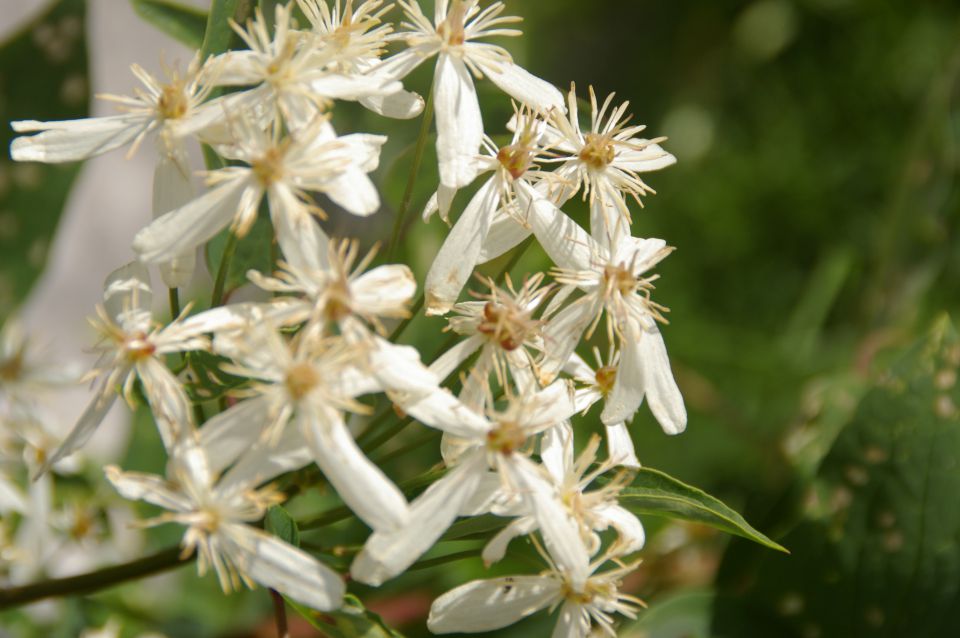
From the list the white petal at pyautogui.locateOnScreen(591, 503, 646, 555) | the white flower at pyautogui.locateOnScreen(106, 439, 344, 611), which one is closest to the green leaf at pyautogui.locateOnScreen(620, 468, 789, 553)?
the white petal at pyautogui.locateOnScreen(591, 503, 646, 555)

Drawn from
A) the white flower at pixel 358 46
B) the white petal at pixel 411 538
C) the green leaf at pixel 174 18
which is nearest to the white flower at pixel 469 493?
the white petal at pixel 411 538

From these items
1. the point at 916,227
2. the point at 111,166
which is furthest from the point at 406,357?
the point at 111,166

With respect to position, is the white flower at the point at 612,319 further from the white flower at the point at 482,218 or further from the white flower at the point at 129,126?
the white flower at the point at 129,126

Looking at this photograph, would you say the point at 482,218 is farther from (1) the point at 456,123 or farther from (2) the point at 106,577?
(2) the point at 106,577

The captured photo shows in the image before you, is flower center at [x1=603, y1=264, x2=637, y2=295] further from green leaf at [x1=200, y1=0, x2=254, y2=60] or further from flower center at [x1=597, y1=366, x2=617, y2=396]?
green leaf at [x1=200, y1=0, x2=254, y2=60]

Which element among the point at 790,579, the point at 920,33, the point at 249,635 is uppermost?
the point at 920,33

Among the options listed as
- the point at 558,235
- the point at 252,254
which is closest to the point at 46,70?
the point at 252,254

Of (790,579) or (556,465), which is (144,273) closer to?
(556,465)

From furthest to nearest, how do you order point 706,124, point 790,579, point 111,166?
1. point 706,124
2. point 111,166
3. point 790,579
